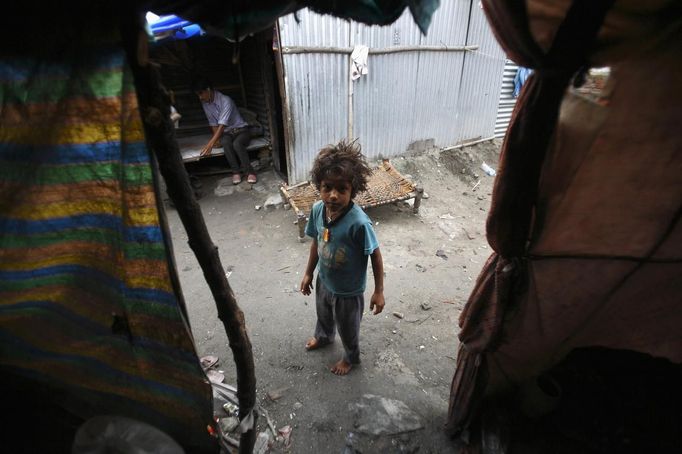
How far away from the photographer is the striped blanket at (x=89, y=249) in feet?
3.80

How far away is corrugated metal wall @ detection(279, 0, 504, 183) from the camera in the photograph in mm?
5863

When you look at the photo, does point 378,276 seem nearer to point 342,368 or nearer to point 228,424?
point 342,368

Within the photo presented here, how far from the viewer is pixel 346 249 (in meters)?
2.46

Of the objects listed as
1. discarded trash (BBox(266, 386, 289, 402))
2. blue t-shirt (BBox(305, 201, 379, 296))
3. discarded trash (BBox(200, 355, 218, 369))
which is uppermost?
blue t-shirt (BBox(305, 201, 379, 296))

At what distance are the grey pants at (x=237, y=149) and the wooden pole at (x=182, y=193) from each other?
5767 millimetres

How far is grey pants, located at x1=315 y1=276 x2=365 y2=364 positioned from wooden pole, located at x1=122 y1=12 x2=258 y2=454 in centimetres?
92

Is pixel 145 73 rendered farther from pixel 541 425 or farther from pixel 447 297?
pixel 447 297

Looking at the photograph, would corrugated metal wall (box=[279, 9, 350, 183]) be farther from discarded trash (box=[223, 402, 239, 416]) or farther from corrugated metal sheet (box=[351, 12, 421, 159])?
discarded trash (box=[223, 402, 239, 416])

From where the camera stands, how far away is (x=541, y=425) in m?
2.43

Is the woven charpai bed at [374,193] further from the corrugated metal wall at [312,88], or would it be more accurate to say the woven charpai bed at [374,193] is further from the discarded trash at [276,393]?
the discarded trash at [276,393]

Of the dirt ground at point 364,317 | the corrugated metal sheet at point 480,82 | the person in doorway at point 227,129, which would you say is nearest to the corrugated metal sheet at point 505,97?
the corrugated metal sheet at point 480,82

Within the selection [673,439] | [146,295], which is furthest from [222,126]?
[673,439]

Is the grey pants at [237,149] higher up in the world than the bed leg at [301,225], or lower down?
higher up

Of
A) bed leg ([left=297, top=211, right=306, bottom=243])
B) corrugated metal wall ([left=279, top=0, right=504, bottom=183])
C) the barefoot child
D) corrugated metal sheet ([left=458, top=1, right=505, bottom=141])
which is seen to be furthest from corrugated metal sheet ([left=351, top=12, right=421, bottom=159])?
the barefoot child
